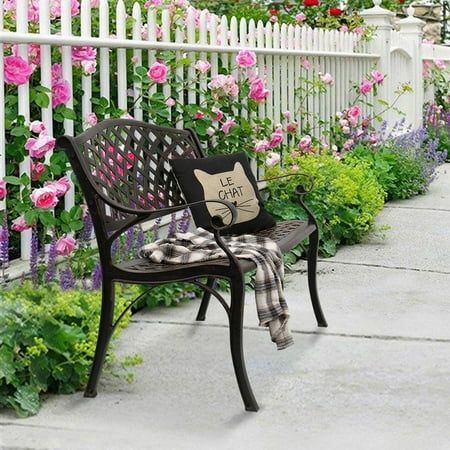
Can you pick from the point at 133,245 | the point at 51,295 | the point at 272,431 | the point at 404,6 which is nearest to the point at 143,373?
the point at 51,295

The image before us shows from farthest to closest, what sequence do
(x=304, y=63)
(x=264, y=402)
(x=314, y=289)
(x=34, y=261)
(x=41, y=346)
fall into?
1. (x=304, y=63)
2. (x=314, y=289)
3. (x=34, y=261)
4. (x=264, y=402)
5. (x=41, y=346)

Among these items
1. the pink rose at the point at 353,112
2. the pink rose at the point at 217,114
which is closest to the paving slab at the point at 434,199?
the pink rose at the point at 353,112

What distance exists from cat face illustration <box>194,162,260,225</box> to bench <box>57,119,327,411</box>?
13cm

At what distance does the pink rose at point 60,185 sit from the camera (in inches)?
191

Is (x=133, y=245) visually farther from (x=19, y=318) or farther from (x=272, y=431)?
(x=272, y=431)

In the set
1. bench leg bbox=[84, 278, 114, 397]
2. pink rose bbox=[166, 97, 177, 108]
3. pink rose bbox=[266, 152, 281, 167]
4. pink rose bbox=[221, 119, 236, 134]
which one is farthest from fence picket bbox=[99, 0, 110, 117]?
pink rose bbox=[266, 152, 281, 167]

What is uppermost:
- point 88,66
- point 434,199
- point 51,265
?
point 88,66

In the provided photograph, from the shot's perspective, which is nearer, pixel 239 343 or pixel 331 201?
pixel 239 343

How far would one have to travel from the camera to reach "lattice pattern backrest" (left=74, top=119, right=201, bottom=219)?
4.39m

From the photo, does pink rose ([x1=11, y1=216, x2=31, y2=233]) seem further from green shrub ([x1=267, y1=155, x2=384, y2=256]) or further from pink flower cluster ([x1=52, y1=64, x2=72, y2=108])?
green shrub ([x1=267, y1=155, x2=384, y2=256])

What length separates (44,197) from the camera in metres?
4.77

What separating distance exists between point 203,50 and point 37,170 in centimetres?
183

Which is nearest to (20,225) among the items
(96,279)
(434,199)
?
(96,279)

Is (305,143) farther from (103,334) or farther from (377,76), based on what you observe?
(103,334)
